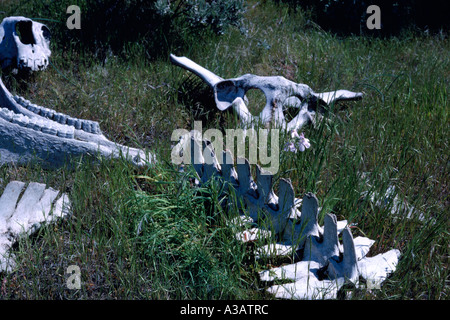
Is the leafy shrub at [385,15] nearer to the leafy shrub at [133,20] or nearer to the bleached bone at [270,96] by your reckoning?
the leafy shrub at [133,20]

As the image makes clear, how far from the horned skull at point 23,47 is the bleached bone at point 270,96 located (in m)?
1.13

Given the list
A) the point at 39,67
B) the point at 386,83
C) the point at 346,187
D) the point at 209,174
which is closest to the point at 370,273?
the point at 346,187

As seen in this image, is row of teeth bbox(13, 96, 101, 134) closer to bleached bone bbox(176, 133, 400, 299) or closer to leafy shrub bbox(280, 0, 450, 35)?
bleached bone bbox(176, 133, 400, 299)

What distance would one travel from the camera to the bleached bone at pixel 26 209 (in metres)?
2.44

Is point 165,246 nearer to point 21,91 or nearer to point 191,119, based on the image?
point 191,119

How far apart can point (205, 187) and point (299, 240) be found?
67 centimetres

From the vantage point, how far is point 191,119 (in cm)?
374

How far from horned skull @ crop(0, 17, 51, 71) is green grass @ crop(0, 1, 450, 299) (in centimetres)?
20

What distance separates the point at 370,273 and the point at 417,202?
0.73m

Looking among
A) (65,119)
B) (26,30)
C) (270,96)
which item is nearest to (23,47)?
(26,30)

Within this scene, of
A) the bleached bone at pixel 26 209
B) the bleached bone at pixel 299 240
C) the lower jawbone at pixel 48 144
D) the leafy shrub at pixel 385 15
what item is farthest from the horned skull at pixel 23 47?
the leafy shrub at pixel 385 15

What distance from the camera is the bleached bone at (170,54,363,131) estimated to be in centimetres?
345

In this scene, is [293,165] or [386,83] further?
[386,83]

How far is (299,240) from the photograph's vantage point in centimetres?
222
